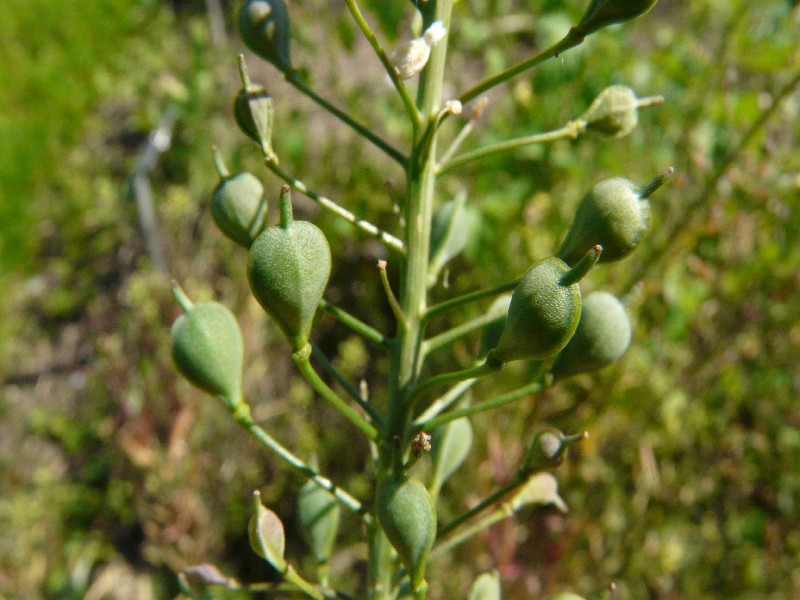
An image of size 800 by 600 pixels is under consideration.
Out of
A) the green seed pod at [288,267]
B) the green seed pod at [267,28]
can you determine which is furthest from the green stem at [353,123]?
the green seed pod at [288,267]

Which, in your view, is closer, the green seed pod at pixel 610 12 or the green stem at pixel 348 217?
the green seed pod at pixel 610 12

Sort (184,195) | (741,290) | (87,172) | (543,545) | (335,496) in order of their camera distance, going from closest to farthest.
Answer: (335,496) < (543,545) < (741,290) < (184,195) < (87,172)

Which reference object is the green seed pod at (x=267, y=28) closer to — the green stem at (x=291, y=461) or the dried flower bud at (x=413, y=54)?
the dried flower bud at (x=413, y=54)

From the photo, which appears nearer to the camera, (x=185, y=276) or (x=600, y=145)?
(x=600, y=145)

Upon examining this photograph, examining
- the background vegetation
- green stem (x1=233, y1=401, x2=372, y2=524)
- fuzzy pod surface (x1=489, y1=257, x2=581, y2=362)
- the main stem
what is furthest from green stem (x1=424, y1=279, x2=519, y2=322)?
the background vegetation

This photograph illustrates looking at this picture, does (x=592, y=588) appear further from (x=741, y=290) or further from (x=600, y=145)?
(x=600, y=145)

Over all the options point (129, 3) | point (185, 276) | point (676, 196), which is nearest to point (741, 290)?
point (676, 196)

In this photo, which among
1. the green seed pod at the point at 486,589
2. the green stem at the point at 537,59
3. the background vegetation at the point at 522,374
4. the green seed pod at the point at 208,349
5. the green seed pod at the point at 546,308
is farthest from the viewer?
the background vegetation at the point at 522,374
